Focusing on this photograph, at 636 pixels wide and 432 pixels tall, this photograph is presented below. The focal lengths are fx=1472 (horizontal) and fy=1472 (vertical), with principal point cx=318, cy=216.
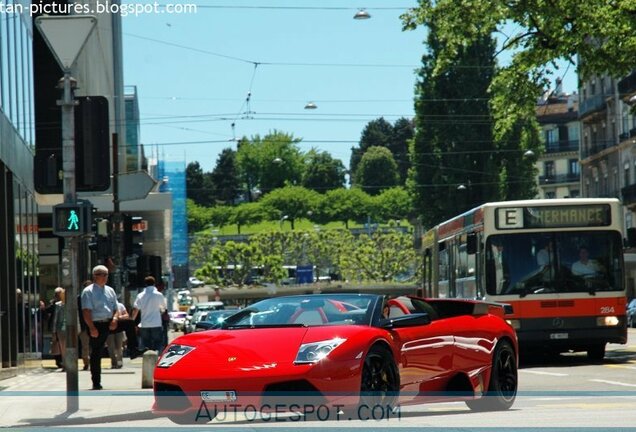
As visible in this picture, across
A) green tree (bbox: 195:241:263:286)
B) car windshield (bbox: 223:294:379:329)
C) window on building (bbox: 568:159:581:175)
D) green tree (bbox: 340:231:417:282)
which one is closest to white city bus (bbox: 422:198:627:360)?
car windshield (bbox: 223:294:379:329)

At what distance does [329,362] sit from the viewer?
1231cm

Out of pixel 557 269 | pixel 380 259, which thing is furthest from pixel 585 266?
pixel 380 259

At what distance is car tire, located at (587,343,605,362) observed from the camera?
26.9 m

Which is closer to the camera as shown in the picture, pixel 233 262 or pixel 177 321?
pixel 177 321

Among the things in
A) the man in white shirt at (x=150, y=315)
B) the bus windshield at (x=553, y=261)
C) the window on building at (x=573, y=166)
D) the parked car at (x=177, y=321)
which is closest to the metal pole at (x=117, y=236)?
the man in white shirt at (x=150, y=315)

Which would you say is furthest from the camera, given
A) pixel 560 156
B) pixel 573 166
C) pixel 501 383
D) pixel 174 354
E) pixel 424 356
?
pixel 560 156

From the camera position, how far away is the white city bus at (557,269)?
25391 millimetres

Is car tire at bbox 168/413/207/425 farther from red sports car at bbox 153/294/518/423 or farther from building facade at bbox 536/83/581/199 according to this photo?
building facade at bbox 536/83/581/199

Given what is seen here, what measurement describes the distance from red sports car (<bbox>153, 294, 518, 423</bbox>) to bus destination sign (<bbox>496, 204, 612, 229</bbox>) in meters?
10.9

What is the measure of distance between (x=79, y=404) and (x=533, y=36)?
1870cm

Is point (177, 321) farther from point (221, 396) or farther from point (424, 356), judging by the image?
point (221, 396)

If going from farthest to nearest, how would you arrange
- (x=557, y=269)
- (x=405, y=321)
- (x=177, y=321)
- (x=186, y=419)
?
(x=177, y=321) < (x=557, y=269) < (x=405, y=321) < (x=186, y=419)

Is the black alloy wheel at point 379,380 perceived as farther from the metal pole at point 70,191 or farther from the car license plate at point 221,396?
the metal pole at point 70,191

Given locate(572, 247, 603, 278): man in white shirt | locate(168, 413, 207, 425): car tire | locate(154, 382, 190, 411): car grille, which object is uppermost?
locate(572, 247, 603, 278): man in white shirt
